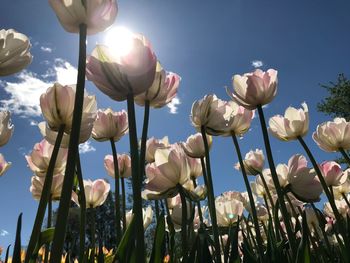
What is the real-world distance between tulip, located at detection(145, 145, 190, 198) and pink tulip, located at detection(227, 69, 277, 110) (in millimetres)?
763

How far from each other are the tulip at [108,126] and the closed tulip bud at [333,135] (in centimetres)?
192

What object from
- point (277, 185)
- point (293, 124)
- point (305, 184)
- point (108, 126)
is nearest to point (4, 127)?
point (108, 126)

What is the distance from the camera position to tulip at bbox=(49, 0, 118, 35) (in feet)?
3.86

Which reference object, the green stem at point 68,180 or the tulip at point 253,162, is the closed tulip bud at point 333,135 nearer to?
the tulip at point 253,162

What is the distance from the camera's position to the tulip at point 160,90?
5.24 feet

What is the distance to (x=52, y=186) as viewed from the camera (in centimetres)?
210

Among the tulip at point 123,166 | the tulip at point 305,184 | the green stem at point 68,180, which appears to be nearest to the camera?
the green stem at point 68,180

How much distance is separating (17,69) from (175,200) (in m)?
1.83

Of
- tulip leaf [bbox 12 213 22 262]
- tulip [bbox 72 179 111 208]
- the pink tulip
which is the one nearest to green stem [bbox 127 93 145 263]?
tulip leaf [bbox 12 213 22 262]

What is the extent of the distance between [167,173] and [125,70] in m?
0.68

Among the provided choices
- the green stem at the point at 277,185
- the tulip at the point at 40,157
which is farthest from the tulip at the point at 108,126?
the green stem at the point at 277,185

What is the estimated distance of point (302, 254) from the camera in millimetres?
1388

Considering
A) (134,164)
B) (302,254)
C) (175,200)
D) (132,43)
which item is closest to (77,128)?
(134,164)

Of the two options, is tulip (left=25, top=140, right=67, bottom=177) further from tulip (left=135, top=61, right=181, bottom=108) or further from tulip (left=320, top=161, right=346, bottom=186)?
tulip (left=320, top=161, right=346, bottom=186)
